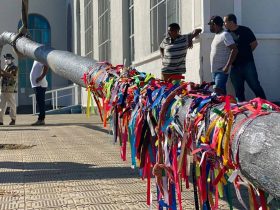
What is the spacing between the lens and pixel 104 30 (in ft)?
66.8

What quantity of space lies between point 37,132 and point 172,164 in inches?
329

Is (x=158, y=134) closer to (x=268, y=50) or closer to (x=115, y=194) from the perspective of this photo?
(x=115, y=194)

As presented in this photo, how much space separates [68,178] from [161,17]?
7542mm

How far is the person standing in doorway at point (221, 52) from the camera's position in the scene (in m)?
8.15

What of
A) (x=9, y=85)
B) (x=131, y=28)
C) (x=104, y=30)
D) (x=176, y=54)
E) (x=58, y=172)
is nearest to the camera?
(x=58, y=172)

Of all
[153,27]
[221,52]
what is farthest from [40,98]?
[221,52]

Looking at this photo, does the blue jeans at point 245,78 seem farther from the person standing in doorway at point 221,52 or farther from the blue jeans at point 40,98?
the blue jeans at point 40,98

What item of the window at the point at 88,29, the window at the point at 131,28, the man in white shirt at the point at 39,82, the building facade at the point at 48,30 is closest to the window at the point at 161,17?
the man in white shirt at the point at 39,82

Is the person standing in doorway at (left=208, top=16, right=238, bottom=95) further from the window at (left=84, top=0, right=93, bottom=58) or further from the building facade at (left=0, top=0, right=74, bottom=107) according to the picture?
the building facade at (left=0, top=0, right=74, bottom=107)

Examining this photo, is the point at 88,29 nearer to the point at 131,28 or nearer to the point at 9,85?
the point at 131,28

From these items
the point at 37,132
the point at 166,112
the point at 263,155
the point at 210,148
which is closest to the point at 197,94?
the point at 166,112

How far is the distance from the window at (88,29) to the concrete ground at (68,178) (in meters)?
14.4

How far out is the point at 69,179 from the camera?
5711mm

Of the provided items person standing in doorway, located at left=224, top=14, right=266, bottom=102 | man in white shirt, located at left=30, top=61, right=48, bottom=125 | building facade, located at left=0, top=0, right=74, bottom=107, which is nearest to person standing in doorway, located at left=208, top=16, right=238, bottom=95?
person standing in doorway, located at left=224, top=14, right=266, bottom=102
